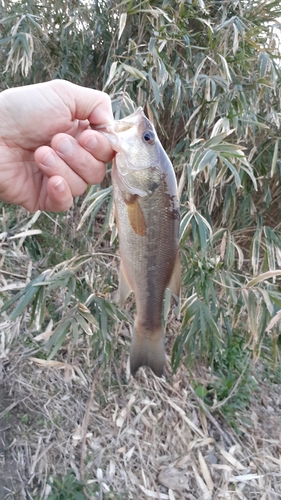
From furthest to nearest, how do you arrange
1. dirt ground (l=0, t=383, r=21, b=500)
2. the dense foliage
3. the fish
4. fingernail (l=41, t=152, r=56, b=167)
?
the dense foliage
dirt ground (l=0, t=383, r=21, b=500)
fingernail (l=41, t=152, r=56, b=167)
the fish

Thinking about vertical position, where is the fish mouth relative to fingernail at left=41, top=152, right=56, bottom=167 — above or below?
above

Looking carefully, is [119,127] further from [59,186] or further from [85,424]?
[85,424]

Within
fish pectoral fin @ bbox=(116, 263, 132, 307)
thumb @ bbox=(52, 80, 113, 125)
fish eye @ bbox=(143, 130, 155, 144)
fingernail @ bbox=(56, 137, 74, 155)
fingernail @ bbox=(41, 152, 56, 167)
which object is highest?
thumb @ bbox=(52, 80, 113, 125)

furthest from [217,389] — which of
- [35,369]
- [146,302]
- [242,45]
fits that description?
[242,45]

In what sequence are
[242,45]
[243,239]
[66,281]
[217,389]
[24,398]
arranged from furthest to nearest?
[243,239] → [217,389] → [242,45] → [24,398] → [66,281]

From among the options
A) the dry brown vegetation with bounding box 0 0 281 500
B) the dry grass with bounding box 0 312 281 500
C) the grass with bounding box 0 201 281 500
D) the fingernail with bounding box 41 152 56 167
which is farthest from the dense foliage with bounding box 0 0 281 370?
the fingernail with bounding box 41 152 56 167

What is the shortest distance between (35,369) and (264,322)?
4.85 feet

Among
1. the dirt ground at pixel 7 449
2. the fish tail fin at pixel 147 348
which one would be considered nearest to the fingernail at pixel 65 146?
the fish tail fin at pixel 147 348

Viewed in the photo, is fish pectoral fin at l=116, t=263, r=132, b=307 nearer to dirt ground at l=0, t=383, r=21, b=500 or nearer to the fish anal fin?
the fish anal fin

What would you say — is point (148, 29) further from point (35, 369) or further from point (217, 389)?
point (217, 389)

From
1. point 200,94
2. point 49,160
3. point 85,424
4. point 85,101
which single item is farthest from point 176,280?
point 200,94

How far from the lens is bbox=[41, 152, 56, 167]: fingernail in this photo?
53.9 inches

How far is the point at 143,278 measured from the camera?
134 cm

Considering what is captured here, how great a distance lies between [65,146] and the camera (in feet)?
4.56
